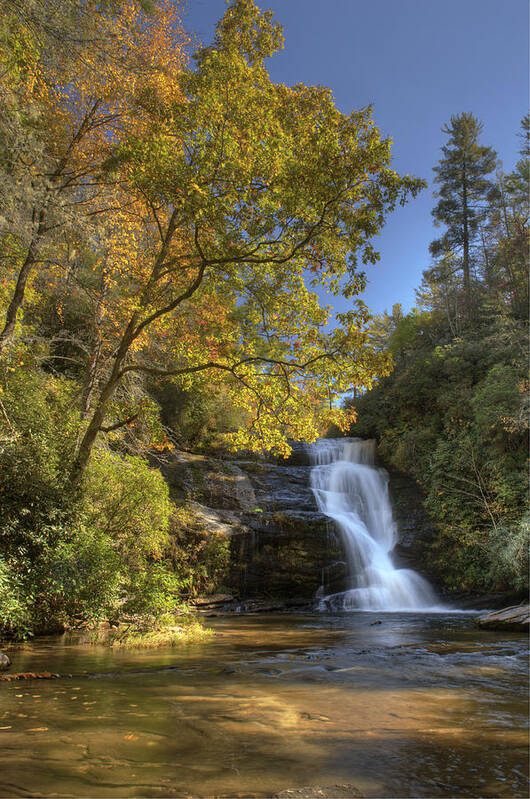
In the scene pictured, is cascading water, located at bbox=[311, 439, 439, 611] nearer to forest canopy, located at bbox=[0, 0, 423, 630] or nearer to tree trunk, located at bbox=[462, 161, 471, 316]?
forest canopy, located at bbox=[0, 0, 423, 630]

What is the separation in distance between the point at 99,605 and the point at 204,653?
1.76m

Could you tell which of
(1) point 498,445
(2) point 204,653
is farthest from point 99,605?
(1) point 498,445

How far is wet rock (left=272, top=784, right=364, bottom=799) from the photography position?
241 centimetres

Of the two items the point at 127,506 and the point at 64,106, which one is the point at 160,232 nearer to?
the point at 64,106

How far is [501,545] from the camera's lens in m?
12.8

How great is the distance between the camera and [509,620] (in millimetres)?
→ 9758

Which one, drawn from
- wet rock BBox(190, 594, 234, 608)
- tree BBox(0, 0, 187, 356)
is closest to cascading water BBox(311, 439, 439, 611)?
wet rock BBox(190, 594, 234, 608)

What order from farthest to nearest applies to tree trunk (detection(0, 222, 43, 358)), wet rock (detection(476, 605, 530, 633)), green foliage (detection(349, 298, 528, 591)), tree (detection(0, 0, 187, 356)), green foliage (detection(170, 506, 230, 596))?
green foliage (detection(349, 298, 528, 591))
green foliage (detection(170, 506, 230, 596))
wet rock (detection(476, 605, 530, 633))
tree trunk (detection(0, 222, 43, 358))
tree (detection(0, 0, 187, 356))

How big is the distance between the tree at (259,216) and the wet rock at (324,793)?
493 centimetres

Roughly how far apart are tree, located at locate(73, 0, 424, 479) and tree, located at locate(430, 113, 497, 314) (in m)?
23.8

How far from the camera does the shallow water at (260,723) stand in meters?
2.63

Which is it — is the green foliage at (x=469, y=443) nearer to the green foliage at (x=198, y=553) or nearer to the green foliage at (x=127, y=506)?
the green foliage at (x=198, y=553)

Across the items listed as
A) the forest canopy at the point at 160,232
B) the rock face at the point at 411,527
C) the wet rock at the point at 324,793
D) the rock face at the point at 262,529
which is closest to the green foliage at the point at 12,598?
the forest canopy at the point at 160,232

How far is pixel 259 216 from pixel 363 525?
13075 millimetres
